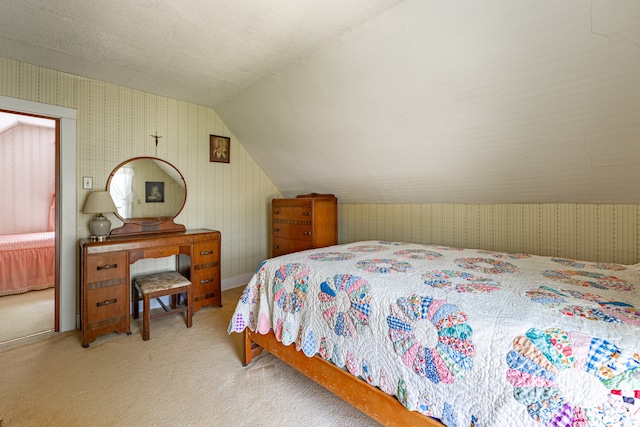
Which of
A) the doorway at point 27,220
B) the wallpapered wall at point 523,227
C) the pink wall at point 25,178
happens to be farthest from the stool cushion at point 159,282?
the pink wall at point 25,178

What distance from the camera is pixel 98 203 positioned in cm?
259

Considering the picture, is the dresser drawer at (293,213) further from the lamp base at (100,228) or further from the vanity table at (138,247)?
the lamp base at (100,228)

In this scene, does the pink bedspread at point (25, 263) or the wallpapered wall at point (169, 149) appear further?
the pink bedspread at point (25, 263)

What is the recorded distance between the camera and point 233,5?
5.59 ft

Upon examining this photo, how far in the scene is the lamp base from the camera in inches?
102

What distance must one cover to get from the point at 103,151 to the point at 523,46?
3.50 metres

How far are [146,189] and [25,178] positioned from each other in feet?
8.03

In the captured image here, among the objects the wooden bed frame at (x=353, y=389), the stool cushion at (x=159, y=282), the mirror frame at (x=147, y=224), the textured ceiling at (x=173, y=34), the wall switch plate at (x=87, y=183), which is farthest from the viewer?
the mirror frame at (x=147, y=224)

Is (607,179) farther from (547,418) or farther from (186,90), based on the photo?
(186,90)

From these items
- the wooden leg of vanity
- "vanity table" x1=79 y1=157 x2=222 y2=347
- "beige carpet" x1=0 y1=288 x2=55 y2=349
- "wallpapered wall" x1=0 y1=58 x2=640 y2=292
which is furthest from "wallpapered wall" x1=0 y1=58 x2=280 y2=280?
the wooden leg of vanity

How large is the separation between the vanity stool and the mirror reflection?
68 cm

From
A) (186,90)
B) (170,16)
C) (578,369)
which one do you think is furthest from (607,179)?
(186,90)

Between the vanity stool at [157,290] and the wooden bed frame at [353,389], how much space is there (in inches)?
44.4

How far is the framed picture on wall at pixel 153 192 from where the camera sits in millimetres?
3132
